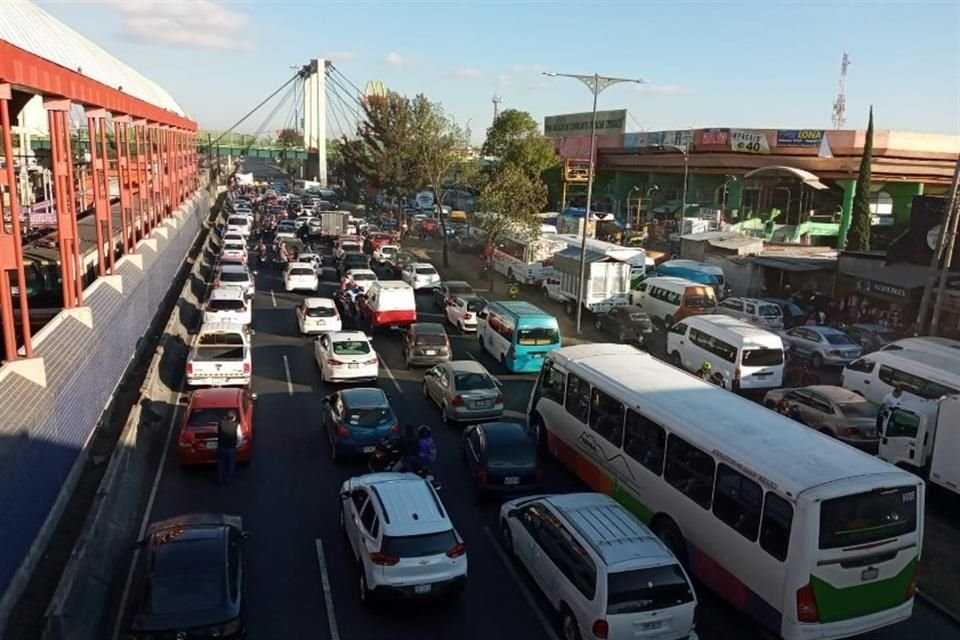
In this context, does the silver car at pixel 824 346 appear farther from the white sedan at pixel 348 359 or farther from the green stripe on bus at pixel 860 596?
the green stripe on bus at pixel 860 596

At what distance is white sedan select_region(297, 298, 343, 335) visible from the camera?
26.9 metres

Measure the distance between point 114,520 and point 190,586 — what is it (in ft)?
12.4

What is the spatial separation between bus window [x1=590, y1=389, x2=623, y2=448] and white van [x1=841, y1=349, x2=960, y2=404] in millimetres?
9759

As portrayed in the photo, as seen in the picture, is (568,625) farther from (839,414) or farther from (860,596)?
(839,414)

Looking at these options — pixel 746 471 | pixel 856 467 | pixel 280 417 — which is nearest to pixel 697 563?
pixel 746 471

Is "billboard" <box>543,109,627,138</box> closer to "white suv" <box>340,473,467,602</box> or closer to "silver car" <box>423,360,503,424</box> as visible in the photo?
"silver car" <box>423,360,503,424</box>

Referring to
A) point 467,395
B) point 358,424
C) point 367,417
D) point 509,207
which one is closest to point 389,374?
point 467,395

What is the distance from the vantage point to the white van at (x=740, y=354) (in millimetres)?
21734

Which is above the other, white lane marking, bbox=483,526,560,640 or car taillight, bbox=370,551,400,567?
car taillight, bbox=370,551,400,567

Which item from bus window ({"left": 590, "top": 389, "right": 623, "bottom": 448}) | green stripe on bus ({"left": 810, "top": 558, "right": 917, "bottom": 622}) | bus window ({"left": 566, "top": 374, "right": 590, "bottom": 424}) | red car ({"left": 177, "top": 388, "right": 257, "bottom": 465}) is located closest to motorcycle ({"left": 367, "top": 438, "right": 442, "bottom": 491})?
red car ({"left": 177, "top": 388, "right": 257, "bottom": 465})

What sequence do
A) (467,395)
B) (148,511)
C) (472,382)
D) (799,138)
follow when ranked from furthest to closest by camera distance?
(799,138) < (472,382) < (467,395) < (148,511)

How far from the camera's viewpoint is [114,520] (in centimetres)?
1221

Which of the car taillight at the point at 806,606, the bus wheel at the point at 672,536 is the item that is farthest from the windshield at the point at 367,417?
the car taillight at the point at 806,606

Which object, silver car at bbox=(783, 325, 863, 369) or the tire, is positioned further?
silver car at bbox=(783, 325, 863, 369)
